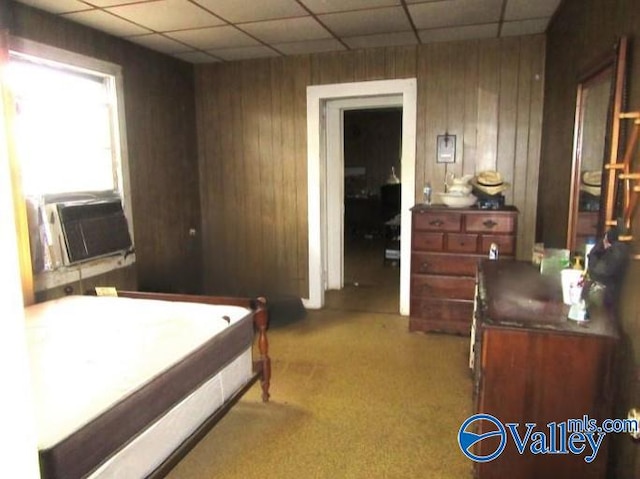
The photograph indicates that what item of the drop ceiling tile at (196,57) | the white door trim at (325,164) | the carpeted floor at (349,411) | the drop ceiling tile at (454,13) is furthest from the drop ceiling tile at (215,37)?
the carpeted floor at (349,411)

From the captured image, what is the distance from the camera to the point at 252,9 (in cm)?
307

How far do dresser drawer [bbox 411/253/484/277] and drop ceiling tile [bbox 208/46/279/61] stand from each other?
2.22 meters

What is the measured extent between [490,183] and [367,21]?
1.54 m

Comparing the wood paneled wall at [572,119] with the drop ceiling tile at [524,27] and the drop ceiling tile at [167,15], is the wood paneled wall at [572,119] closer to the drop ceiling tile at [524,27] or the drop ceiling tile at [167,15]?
the drop ceiling tile at [524,27]

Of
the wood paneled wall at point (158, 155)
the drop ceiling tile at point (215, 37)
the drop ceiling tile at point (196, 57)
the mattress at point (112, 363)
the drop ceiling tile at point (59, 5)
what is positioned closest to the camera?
the mattress at point (112, 363)

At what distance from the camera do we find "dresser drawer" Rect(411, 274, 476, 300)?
3.67m

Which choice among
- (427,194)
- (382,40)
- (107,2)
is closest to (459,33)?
(382,40)

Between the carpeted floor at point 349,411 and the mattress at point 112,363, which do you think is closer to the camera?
the mattress at point 112,363

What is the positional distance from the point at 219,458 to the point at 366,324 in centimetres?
211

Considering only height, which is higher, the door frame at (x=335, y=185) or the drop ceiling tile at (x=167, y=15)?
the drop ceiling tile at (x=167, y=15)

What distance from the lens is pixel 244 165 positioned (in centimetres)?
462

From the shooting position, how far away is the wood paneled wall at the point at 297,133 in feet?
12.7

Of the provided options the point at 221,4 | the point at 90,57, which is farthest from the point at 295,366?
the point at 90,57

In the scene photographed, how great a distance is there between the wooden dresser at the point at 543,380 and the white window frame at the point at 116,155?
2.72 m
